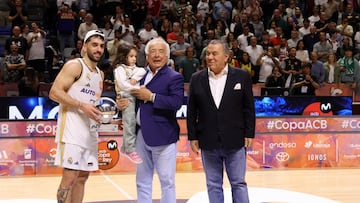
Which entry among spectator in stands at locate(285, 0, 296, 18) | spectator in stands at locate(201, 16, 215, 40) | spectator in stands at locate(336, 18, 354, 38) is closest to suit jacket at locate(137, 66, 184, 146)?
spectator in stands at locate(201, 16, 215, 40)

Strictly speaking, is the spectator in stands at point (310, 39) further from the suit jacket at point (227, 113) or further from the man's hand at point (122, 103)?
the man's hand at point (122, 103)

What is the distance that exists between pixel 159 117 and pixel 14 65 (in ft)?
28.1

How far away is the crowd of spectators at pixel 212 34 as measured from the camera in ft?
50.1

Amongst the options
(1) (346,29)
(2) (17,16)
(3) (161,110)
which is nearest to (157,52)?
(3) (161,110)

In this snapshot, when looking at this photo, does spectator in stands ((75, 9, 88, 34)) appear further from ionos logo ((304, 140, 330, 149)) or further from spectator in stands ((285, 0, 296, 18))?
ionos logo ((304, 140, 330, 149))

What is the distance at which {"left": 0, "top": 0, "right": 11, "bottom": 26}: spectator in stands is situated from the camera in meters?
17.5

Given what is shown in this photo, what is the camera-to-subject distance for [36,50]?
15.5m

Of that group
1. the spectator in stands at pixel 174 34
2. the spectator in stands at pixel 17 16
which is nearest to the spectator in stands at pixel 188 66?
the spectator in stands at pixel 174 34

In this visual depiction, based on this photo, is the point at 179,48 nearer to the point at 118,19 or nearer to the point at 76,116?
the point at 118,19

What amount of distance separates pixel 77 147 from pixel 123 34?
32.6 ft

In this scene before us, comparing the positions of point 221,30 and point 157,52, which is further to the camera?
point 221,30

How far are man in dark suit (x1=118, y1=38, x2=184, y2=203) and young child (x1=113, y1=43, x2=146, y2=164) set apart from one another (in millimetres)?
75

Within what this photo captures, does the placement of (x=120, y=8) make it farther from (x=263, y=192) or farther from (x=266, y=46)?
(x=263, y=192)

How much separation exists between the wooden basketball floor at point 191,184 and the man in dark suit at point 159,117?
2.72 metres
